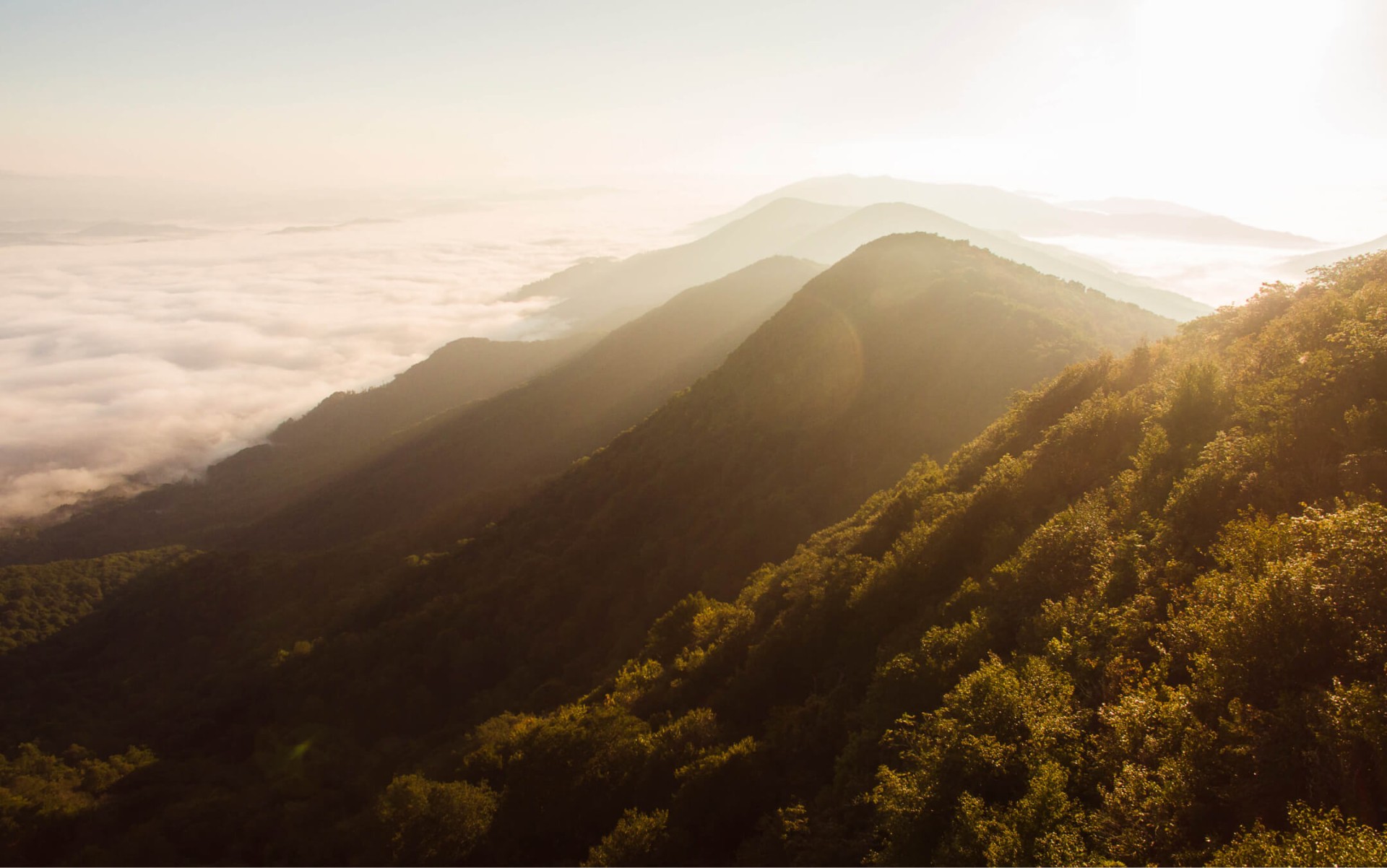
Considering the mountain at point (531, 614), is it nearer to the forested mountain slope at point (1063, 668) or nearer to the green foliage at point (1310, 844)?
the forested mountain slope at point (1063, 668)

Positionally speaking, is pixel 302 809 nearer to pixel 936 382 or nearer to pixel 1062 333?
pixel 936 382

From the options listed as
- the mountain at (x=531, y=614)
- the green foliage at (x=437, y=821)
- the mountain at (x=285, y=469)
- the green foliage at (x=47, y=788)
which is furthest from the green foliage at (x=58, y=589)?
the green foliage at (x=437, y=821)

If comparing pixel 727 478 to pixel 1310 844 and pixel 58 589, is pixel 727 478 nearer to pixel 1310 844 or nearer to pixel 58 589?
pixel 1310 844

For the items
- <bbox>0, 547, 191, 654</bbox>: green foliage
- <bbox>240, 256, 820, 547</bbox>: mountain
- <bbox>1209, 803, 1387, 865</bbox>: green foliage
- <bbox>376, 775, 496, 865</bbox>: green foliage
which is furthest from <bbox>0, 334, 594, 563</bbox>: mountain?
<bbox>1209, 803, 1387, 865</bbox>: green foliage

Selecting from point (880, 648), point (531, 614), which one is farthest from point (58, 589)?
point (880, 648)

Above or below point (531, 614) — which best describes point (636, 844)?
above

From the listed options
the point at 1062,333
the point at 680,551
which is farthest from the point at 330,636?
the point at 1062,333
